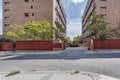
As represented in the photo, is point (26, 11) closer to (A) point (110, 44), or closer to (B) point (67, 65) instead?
(A) point (110, 44)

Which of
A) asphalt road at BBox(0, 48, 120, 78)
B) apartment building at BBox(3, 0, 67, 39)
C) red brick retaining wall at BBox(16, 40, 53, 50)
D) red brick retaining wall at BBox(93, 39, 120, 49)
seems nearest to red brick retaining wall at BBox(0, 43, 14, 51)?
red brick retaining wall at BBox(16, 40, 53, 50)

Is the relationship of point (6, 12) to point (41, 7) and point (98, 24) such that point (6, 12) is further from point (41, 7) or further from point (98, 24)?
point (98, 24)

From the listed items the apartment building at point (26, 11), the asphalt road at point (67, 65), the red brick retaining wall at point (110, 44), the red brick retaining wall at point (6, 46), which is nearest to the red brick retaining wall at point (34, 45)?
the red brick retaining wall at point (6, 46)

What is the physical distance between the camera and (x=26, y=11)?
63469mm

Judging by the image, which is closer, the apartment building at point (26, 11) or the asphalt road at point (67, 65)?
the asphalt road at point (67, 65)

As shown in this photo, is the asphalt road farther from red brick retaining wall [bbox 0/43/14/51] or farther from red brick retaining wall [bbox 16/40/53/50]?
red brick retaining wall [bbox 0/43/14/51]

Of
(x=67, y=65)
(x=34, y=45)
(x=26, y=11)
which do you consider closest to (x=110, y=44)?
(x=34, y=45)

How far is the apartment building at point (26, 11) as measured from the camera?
61938 mm

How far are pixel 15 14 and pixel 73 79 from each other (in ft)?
183

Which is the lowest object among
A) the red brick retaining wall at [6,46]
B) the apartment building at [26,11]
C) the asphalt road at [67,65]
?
the asphalt road at [67,65]

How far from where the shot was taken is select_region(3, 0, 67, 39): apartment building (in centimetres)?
6194

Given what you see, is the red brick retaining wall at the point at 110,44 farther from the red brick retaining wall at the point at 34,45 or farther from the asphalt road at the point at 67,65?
the asphalt road at the point at 67,65

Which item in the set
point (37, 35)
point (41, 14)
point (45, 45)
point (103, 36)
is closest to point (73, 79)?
point (45, 45)

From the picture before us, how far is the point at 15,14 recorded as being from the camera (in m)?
64.4
